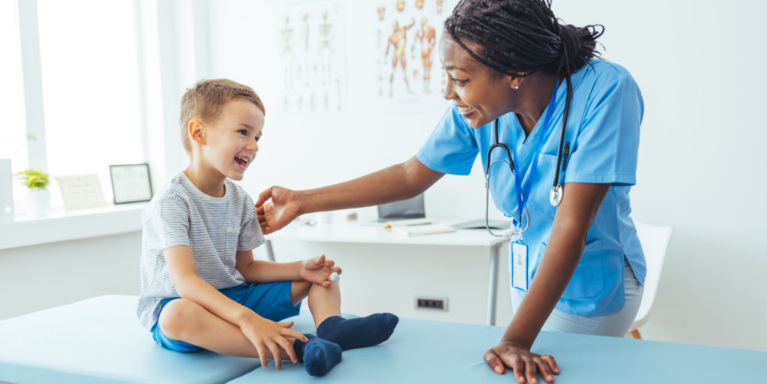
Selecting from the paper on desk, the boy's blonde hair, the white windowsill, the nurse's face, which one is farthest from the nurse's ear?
the white windowsill

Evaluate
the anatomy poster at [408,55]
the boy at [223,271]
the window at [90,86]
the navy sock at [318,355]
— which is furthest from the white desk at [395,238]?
the window at [90,86]

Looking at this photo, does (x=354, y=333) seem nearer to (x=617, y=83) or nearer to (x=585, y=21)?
(x=617, y=83)

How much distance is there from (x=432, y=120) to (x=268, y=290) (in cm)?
154

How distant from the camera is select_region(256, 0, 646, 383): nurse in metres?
Result: 0.93

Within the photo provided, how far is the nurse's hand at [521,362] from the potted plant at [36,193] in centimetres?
238

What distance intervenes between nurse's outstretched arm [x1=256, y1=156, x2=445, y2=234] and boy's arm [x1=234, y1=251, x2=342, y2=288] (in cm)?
13

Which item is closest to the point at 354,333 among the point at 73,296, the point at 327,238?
the point at 327,238

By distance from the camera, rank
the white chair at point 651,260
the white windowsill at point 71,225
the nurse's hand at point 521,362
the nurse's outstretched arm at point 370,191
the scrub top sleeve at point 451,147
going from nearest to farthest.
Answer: the nurse's hand at point 521,362 → the scrub top sleeve at point 451,147 → the nurse's outstretched arm at point 370,191 → the white chair at point 651,260 → the white windowsill at point 71,225

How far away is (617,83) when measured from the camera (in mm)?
954

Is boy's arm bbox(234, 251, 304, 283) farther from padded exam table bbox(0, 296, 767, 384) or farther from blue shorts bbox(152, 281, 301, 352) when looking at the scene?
padded exam table bbox(0, 296, 767, 384)

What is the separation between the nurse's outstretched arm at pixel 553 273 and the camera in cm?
92

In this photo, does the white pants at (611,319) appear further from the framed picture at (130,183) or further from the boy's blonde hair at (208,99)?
the framed picture at (130,183)

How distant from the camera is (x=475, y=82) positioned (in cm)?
101

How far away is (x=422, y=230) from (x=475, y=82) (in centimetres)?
Result: 127
